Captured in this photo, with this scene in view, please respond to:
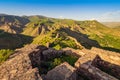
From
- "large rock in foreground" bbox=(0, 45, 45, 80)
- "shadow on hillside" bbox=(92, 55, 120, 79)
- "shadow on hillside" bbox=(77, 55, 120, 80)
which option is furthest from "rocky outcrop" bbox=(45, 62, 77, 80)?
"shadow on hillside" bbox=(92, 55, 120, 79)

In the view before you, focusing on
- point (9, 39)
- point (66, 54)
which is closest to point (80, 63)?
point (66, 54)

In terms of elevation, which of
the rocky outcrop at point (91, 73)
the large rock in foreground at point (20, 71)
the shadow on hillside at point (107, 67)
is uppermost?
the large rock in foreground at point (20, 71)

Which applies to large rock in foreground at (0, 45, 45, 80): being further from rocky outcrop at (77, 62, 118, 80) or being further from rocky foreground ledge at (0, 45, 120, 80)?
rocky outcrop at (77, 62, 118, 80)

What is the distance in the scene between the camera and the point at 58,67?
13.8 m

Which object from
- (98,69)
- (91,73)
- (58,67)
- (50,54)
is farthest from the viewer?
(50,54)

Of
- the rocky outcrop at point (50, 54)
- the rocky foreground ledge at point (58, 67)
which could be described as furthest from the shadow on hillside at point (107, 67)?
the rocky outcrop at point (50, 54)

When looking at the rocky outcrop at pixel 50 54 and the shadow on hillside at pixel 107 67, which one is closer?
the shadow on hillside at pixel 107 67

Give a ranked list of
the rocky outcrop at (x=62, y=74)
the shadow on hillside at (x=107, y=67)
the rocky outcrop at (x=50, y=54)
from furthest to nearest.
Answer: the rocky outcrop at (x=50, y=54)
the shadow on hillside at (x=107, y=67)
the rocky outcrop at (x=62, y=74)

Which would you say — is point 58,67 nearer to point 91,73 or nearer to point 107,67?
point 91,73

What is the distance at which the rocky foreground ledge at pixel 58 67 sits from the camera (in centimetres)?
979

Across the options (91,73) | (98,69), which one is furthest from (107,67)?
(91,73)

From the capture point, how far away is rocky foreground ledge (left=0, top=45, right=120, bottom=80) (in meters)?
9.79

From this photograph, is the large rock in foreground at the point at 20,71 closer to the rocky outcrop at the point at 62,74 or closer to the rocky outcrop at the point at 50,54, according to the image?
the rocky outcrop at the point at 62,74

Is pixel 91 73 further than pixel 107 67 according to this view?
No
